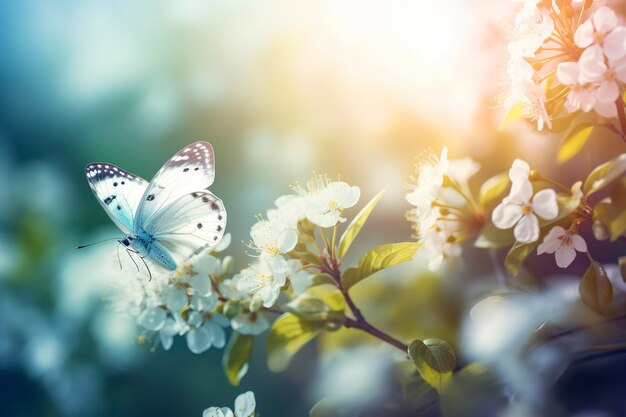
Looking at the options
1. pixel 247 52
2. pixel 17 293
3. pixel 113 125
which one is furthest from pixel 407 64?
pixel 17 293

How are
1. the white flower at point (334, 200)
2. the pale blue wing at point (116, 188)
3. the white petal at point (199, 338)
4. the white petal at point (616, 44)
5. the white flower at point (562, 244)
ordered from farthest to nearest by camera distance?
the pale blue wing at point (116, 188), the white petal at point (199, 338), the white flower at point (334, 200), the white flower at point (562, 244), the white petal at point (616, 44)

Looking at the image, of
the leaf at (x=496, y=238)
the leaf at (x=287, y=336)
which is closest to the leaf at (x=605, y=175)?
the leaf at (x=496, y=238)

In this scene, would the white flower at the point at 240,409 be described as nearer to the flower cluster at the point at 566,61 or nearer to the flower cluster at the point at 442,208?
the flower cluster at the point at 442,208

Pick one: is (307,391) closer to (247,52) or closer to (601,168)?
(601,168)

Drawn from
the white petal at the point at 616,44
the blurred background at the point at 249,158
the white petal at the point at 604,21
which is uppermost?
the white petal at the point at 604,21

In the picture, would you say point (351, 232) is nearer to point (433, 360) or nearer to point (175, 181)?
point (433, 360)

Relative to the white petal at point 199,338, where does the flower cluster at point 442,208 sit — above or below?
above
